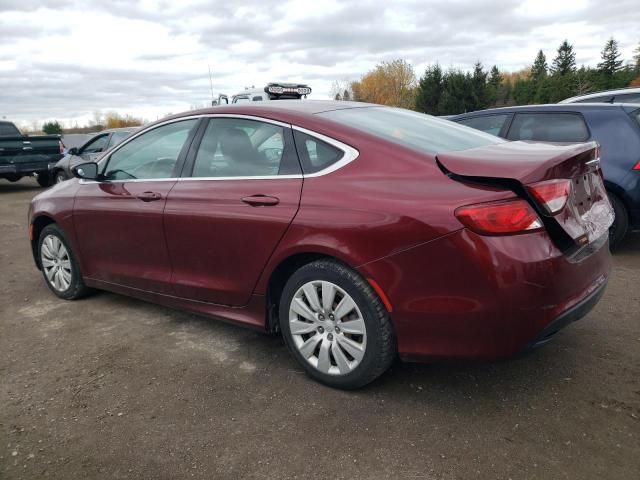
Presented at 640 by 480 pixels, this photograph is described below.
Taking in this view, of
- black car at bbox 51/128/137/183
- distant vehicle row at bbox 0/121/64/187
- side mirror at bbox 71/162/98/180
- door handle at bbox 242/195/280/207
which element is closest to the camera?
door handle at bbox 242/195/280/207

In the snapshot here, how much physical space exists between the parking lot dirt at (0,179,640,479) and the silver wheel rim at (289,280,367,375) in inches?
7.4

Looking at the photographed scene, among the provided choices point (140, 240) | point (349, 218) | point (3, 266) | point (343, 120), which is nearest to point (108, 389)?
point (140, 240)

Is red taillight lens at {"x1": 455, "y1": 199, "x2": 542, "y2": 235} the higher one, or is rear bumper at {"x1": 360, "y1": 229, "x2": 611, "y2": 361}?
red taillight lens at {"x1": 455, "y1": 199, "x2": 542, "y2": 235}

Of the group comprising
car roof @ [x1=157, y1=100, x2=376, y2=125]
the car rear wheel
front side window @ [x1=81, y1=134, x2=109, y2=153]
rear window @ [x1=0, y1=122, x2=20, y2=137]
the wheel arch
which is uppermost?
rear window @ [x1=0, y1=122, x2=20, y2=137]

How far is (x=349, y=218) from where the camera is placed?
103 inches

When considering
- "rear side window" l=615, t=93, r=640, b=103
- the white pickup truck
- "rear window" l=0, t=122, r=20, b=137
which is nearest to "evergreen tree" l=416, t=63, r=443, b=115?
the white pickup truck

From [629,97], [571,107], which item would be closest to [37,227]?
[571,107]

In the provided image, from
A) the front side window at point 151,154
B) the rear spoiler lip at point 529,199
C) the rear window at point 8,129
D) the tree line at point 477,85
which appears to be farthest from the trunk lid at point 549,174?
the tree line at point 477,85

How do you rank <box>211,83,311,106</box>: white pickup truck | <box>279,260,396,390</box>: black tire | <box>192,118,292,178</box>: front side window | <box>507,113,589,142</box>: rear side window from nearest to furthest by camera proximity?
<box>279,260,396,390</box>: black tire
<box>192,118,292,178</box>: front side window
<box>507,113,589,142</box>: rear side window
<box>211,83,311,106</box>: white pickup truck

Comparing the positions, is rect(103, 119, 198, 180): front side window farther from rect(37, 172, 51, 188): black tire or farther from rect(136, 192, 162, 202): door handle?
rect(37, 172, 51, 188): black tire

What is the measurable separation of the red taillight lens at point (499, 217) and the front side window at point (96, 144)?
36.0 ft

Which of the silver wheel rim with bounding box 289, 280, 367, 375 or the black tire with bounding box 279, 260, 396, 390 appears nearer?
the black tire with bounding box 279, 260, 396, 390

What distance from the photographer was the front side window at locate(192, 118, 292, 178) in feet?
9.98

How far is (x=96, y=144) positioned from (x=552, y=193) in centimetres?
1139
